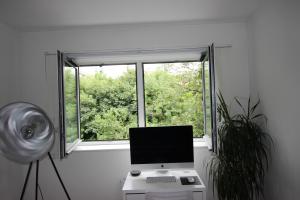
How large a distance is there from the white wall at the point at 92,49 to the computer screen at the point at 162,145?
443mm

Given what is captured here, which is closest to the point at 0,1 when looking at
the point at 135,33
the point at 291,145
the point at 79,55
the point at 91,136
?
the point at 79,55

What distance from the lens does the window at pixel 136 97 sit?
3.44 meters

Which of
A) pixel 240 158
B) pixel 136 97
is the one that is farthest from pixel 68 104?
pixel 240 158

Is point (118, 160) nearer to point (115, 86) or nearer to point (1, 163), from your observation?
point (115, 86)

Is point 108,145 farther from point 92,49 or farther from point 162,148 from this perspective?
point 92,49

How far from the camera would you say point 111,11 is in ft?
8.48

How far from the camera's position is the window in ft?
11.3

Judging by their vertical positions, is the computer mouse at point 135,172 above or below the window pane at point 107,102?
below

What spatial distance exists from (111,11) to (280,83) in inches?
71.8

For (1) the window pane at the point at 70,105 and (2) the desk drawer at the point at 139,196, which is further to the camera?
(1) the window pane at the point at 70,105

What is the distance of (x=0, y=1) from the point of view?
2.26m

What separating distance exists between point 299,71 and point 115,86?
2.30 metres

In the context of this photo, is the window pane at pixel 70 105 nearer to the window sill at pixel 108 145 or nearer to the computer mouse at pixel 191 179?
the window sill at pixel 108 145

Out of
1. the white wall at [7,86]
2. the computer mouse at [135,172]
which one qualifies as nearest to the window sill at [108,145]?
the computer mouse at [135,172]
